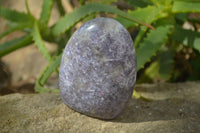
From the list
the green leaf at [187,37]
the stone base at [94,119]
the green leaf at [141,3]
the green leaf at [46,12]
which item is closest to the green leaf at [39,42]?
the green leaf at [46,12]

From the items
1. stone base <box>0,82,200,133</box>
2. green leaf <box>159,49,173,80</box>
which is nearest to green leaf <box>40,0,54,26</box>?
stone base <box>0,82,200,133</box>

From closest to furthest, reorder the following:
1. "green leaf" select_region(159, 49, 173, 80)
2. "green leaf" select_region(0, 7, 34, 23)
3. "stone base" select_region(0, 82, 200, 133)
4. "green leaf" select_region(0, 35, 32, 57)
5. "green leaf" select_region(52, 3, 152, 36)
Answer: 1. "stone base" select_region(0, 82, 200, 133)
2. "green leaf" select_region(52, 3, 152, 36)
3. "green leaf" select_region(0, 35, 32, 57)
4. "green leaf" select_region(0, 7, 34, 23)
5. "green leaf" select_region(159, 49, 173, 80)

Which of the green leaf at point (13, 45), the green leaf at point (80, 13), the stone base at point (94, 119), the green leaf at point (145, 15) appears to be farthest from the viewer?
the green leaf at point (13, 45)

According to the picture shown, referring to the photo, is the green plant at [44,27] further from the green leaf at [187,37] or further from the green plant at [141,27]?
the green leaf at [187,37]

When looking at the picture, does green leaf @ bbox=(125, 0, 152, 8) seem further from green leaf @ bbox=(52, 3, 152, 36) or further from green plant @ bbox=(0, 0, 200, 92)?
green leaf @ bbox=(52, 3, 152, 36)

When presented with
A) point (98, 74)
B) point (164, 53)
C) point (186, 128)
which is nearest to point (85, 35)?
point (98, 74)

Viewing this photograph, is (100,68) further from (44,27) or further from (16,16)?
(16,16)

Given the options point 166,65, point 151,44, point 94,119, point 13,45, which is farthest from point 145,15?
point 13,45
